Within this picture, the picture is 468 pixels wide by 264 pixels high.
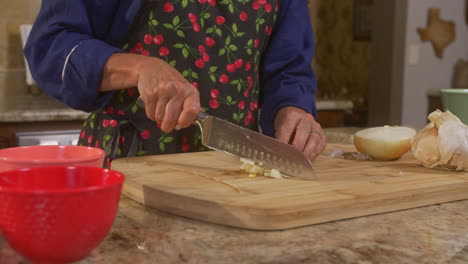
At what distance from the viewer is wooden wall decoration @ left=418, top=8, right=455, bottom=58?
3.45 m

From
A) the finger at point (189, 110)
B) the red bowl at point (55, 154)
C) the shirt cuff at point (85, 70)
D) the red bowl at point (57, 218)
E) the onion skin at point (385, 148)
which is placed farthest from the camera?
the onion skin at point (385, 148)

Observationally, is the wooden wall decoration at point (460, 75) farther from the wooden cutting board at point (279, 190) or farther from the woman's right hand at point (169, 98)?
the woman's right hand at point (169, 98)

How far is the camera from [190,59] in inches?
45.2

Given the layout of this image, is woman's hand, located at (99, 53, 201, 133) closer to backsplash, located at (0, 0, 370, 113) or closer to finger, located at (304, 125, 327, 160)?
finger, located at (304, 125, 327, 160)

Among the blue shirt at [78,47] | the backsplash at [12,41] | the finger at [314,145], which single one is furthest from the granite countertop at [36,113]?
the finger at [314,145]

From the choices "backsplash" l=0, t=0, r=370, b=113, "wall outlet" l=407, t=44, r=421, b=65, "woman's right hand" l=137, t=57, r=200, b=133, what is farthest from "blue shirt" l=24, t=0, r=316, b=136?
"backsplash" l=0, t=0, r=370, b=113

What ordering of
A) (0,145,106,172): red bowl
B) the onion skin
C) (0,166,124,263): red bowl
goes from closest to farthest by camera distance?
→ (0,166,124,263): red bowl → (0,145,106,172): red bowl → the onion skin

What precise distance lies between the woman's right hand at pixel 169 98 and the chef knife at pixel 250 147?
5 cm

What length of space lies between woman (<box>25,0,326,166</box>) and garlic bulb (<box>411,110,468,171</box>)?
22 cm

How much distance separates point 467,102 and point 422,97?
2.53m

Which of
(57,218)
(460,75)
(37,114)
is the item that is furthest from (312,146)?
(460,75)

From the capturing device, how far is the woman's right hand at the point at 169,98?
86 centimetres

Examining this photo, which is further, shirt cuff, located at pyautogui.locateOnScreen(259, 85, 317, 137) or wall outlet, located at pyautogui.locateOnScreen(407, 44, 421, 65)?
wall outlet, located at pyautogui.locateOnScreen(407, 44, 421, 65)

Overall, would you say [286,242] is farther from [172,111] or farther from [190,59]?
[190,59]
